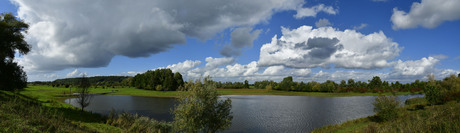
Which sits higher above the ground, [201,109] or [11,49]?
[11,49]

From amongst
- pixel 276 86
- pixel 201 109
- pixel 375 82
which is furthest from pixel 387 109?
pixel 375 82

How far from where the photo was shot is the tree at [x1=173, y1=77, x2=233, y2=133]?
20.9 m

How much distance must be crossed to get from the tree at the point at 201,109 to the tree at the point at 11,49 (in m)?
33.4

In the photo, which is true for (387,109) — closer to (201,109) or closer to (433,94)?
(433,94)

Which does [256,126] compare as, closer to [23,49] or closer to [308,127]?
[308,127]

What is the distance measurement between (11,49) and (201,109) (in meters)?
38.6

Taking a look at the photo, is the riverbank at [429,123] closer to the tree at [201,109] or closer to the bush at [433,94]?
the tree at [201,109]

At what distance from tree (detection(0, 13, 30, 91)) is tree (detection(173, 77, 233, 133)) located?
3345 cm

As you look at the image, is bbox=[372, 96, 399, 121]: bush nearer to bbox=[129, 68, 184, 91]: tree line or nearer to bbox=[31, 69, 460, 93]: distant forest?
bbox=[31, 69, 460, 93]: distant forest

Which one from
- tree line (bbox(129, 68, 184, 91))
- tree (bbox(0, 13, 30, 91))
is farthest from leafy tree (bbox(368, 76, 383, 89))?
tree (bbox(0, 13, 30, 91))

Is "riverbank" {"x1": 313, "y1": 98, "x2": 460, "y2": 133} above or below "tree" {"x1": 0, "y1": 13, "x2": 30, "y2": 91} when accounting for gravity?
below

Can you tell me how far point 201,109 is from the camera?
2069cm

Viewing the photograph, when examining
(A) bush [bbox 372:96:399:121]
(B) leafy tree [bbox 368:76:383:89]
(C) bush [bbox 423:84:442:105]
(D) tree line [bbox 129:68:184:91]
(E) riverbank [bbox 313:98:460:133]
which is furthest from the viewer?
(B) leafy tree [bbox 368:76:383:89]

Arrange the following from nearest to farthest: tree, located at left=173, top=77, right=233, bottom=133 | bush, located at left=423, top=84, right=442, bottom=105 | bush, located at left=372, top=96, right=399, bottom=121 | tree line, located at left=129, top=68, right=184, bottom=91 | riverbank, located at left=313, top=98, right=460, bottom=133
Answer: riverbank, located at left=313, top=98, right=460, bottom=133 → tree, located at left=173, top=77, right=233, bottom=133 → bush, located at left=372, top=96, right=399, bottom=121 → bush, located at left=423, top=84, right=442, bottom=105 → tree line, located at left=129, top=68, right=184, bottom=91
